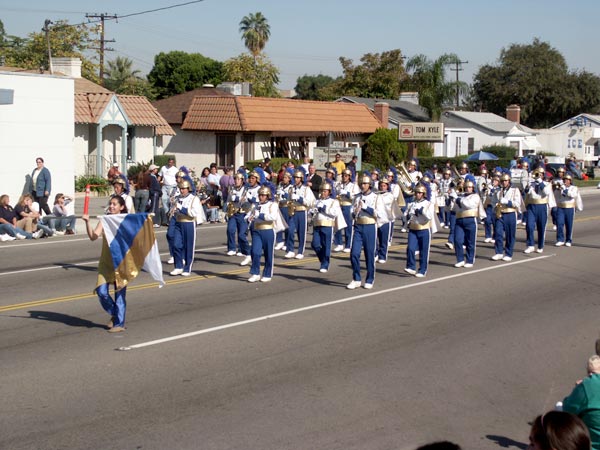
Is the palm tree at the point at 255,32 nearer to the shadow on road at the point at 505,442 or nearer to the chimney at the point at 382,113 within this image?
the chimney at the point at 382,113

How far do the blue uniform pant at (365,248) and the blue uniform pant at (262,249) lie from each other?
148 centimetres

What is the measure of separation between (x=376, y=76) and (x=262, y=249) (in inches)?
2546

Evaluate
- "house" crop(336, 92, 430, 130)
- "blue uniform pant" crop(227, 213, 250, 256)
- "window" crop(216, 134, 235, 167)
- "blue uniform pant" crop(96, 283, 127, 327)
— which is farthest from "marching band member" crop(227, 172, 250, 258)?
"house" crop(336, 92, 430, 130)

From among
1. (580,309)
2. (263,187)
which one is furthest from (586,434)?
(263,187)

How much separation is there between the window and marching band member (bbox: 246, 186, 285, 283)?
94.6 ft

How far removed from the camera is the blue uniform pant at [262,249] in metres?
15.3

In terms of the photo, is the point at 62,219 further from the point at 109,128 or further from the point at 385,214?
the point at 109,128

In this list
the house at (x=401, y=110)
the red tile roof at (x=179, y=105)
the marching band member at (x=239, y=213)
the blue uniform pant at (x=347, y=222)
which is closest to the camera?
the marching band member at (x=239, y=213)

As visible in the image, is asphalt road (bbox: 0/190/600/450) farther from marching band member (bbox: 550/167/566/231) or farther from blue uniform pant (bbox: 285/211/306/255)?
marching band member (bbox: 550/167/566/231)

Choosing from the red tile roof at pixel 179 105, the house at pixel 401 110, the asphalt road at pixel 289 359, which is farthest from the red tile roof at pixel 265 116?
the asphalt road at pixel 289 359

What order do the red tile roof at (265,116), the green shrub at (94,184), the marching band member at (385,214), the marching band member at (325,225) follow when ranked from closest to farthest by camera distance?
the marching band member at (385,214)
the marching band member at (325,225)
the green shrub at (94,184)
the red tile roof at (265,116)

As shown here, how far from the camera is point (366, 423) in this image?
25.8 ft

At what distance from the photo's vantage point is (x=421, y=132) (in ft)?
156

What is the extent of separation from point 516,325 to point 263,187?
5.36 m
